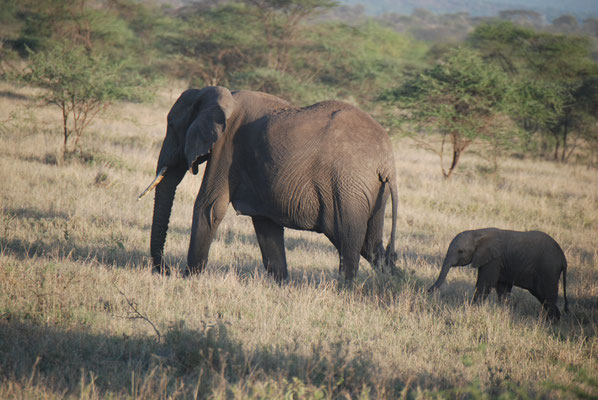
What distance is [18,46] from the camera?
2750 cm

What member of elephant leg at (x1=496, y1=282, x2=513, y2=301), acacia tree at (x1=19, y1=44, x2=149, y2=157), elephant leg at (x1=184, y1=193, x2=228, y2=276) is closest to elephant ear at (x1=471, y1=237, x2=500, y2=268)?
elephant leg at (x1=496, y1=282, x2=513, y2=301)

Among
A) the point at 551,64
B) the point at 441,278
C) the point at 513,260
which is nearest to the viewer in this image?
the point at 441,278

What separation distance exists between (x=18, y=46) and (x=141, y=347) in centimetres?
A: 2815

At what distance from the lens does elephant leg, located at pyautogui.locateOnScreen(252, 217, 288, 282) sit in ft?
20.9

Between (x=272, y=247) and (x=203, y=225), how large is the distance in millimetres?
891

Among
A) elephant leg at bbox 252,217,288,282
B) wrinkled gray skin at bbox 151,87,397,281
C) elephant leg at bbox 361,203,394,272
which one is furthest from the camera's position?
elephant leg at bbox 252,217,288,282

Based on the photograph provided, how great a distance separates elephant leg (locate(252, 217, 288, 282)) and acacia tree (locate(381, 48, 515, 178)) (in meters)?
9.81

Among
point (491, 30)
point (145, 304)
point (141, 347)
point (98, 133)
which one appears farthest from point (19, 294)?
point (491, 30)

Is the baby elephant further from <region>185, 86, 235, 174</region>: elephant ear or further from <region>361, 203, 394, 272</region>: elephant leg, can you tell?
<region>185, 86, 235, 174</region>: elephant ear

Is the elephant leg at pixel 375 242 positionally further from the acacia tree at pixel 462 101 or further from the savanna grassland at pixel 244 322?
the acacia tree at pixel 462 101

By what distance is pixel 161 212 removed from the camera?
652 cm

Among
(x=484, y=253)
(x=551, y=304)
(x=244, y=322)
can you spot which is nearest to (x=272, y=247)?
(x=244, y=322)

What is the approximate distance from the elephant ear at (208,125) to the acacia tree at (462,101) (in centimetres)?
1019

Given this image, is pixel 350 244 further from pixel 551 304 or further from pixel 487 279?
pixel 551 304
